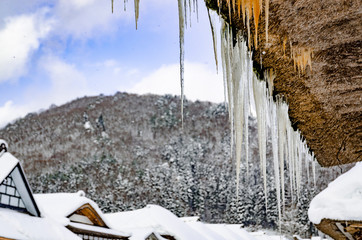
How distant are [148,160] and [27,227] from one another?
64.0 metres

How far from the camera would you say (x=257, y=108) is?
1.97 meters

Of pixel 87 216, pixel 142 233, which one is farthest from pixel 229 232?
pixel 87 216

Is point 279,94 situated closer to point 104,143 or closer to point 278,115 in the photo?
point 278,115

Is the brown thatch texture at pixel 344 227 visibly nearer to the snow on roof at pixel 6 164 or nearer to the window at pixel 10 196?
the snow on roof at pixel 6 164

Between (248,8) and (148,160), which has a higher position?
(248,8)

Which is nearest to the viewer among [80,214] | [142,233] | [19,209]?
[19,209]

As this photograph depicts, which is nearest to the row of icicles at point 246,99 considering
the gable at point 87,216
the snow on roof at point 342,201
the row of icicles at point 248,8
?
the row of icicles at point 248,8

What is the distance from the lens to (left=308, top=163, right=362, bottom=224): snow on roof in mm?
3062

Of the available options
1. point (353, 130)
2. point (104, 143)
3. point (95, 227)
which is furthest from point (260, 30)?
point (104, 143)

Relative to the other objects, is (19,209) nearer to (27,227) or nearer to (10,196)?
(10,196)

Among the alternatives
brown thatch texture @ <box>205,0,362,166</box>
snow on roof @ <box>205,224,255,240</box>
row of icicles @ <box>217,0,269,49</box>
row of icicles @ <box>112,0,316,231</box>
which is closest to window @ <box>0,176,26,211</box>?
row of icicles @ <box>112,0,316,231</box>

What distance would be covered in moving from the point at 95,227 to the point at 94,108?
99.7 m

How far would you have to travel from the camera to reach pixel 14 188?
24.6ft

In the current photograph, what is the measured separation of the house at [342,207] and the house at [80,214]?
723 centimetres
